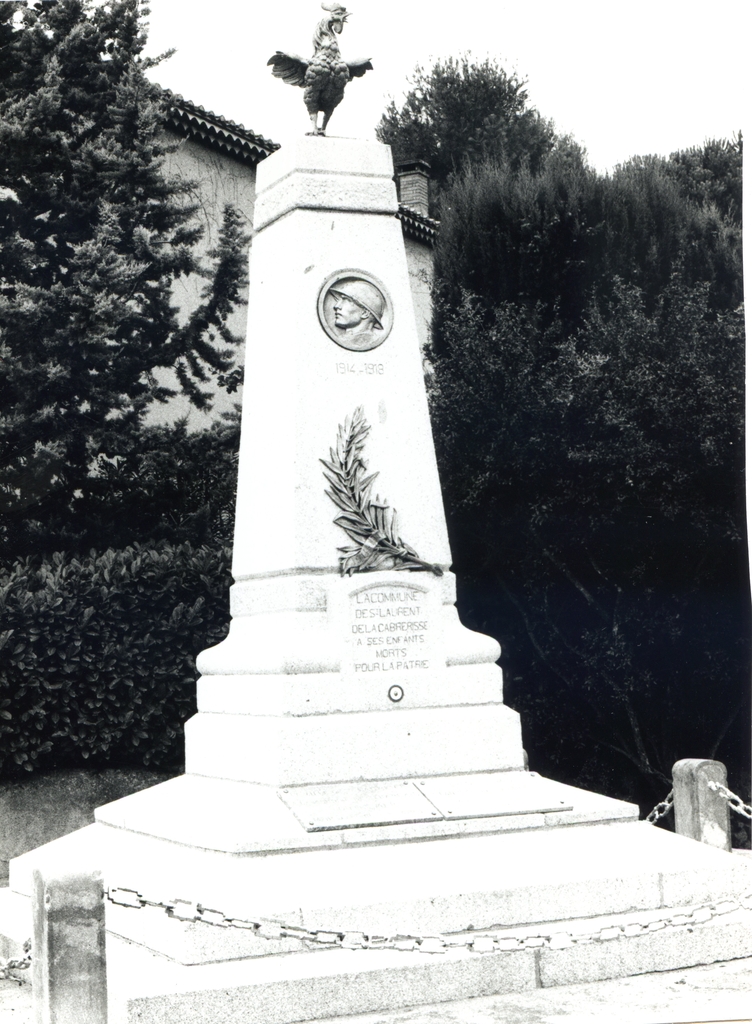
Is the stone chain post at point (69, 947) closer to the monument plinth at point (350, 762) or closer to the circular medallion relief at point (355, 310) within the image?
the monument plinth at point (350, 762)

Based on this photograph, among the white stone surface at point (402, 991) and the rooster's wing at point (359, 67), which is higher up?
the rooster's wing at point (359, 67)

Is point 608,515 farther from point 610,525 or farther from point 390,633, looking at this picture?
point 390,633

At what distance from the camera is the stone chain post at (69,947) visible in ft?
14.7

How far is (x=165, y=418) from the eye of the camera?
16281mm

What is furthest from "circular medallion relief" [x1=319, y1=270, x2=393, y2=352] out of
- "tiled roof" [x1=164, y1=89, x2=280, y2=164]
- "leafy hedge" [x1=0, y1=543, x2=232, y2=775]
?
"tiled roof" [x1=164, y1=89, x2=280, y2=164]

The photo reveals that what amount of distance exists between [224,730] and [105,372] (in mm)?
6021

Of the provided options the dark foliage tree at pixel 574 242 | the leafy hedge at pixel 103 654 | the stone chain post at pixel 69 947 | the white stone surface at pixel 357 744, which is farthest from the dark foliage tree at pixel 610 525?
the stone chain post at pixel 69 947

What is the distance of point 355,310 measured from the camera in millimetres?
7418

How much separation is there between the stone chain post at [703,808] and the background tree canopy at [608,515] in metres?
4.63

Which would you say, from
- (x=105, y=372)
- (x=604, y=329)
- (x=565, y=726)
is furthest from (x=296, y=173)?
(x=565, y=726)

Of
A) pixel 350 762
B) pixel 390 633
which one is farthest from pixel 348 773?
pixel 390 633

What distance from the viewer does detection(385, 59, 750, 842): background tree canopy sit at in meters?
12.4

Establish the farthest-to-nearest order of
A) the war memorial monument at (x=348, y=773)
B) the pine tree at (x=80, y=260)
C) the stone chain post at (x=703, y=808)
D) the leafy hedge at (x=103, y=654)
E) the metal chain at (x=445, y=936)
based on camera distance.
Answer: the pine tree at (x=80, y=260) → the leafy hedge at (x=103, y=654) → the stone chain post at (x=703, y=808) → the war memorial monument at (x=348, y=773) → the metal chain at (x=445, y=936)

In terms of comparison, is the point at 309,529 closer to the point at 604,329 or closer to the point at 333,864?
the point at 333,864
